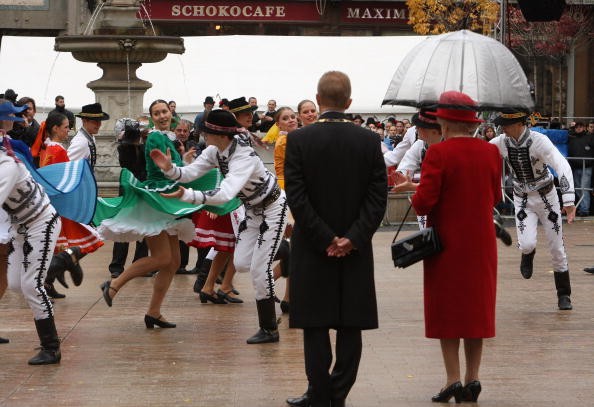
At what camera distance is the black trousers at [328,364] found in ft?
24.1

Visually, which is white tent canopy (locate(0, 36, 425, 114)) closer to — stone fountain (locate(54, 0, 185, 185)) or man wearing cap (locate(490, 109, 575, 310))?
stone fountain (locate(54, 0, 185, 185))

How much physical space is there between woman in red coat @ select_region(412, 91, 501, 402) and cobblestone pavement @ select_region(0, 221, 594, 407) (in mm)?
123

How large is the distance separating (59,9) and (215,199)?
34.5m

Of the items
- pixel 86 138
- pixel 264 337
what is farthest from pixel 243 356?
pixel 86 138

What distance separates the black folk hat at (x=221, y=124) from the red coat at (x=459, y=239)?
2433mm

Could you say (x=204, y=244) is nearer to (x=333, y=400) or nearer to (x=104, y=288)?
(x=104, y=288)

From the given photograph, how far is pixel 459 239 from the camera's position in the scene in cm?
780

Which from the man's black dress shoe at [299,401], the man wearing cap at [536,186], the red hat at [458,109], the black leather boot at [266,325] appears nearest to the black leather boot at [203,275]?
the black leather boot at [266,325]

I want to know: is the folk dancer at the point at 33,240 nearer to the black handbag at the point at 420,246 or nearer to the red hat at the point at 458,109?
the black handbag at the point at 420,246

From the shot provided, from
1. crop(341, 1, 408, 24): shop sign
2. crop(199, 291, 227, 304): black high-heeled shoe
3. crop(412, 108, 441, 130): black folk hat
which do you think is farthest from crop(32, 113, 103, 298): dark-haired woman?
crop(341, 1, 408, 24): shop sign

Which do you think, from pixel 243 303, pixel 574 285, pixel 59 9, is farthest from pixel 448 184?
pixel 59 9

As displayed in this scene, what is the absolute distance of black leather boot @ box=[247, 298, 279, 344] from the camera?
10141 mm

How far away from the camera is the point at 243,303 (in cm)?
1255

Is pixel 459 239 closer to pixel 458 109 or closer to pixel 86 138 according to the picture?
pixel 458 109
